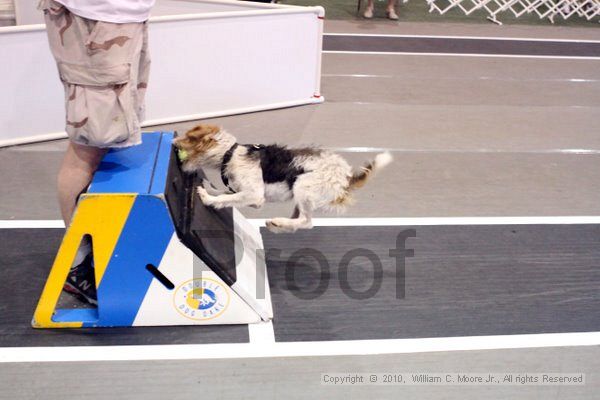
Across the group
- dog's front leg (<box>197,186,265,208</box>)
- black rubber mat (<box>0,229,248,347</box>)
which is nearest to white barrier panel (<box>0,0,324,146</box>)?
black rubber mat (<box>0,229,248,347</box>)

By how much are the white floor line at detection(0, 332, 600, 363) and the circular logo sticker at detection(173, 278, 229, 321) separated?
0.14 m

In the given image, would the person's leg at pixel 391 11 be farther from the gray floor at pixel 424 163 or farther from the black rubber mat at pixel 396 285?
the black rubber mat at pixel 396 285

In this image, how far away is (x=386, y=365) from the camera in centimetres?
236

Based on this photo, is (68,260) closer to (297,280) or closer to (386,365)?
(297,280)

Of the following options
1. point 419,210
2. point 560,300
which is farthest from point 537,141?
point 560,300

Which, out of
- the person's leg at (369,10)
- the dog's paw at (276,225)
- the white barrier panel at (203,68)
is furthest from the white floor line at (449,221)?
the person's leg at (369,10)

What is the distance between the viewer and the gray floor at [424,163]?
2.24 meters

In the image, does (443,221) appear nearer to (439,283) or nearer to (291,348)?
(439,283)

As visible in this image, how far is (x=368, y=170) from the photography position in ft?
8.72

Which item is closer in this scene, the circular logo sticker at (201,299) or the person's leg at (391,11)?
the circular logo sticker at (201,299)

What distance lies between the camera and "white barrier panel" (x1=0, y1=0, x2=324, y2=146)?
4043 millimetres

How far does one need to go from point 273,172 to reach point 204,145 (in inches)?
12.2

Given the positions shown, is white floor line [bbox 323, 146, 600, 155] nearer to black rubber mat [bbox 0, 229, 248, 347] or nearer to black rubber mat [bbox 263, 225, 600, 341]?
black rubber mat [bbox 263, 225, 600, 341]

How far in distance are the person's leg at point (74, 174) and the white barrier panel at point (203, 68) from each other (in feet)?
6.02
